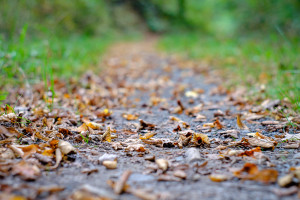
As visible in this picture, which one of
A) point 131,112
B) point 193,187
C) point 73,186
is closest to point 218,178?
point 193,187

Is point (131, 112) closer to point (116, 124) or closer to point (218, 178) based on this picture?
point (116, 124)

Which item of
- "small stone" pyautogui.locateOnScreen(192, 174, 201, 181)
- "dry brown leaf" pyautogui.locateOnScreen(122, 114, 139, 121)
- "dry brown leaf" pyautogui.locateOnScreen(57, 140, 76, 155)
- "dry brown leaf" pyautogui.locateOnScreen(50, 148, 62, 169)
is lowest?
"small stone" pyautogui.locateOnScreen(192, 174, 201, 181)

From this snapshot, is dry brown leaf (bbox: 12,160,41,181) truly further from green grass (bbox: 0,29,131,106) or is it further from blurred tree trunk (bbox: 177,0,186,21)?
blurred tree trunk (bbox: 177,0,186,21)

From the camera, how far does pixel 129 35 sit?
62.0 ft

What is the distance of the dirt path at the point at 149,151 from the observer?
3.82ft

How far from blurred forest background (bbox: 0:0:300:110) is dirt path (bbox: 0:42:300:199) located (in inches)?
22.7

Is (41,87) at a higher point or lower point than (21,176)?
higher

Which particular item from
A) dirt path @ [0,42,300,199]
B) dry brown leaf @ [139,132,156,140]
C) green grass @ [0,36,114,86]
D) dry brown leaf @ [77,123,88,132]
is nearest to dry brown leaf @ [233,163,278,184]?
dirt path @ [0,42,300,199]

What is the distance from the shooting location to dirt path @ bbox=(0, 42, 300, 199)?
1165 millimetres

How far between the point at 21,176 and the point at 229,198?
1.04 metres

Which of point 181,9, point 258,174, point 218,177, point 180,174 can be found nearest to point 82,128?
point 180,174

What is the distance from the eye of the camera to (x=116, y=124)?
2.39 metres

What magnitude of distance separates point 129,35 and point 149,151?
1811 centimetres

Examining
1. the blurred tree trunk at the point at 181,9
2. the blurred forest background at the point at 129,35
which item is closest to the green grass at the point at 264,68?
the blurred forest background at the point at 129,35
